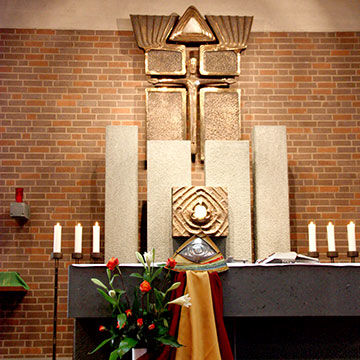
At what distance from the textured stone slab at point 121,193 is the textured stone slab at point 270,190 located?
1072 mm

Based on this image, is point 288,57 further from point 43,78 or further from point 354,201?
point 43,78

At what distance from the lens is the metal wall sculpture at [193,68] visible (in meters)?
6.25

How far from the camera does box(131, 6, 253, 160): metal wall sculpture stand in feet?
20.5

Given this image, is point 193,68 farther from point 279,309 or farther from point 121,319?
point 121,319

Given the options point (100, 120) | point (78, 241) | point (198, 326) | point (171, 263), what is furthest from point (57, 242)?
point (198, 326)

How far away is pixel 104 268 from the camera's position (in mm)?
4020

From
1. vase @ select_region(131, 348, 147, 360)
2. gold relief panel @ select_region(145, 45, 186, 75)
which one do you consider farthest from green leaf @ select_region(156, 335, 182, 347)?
gold relief panel @ select_region(145, 45, 186, 75)

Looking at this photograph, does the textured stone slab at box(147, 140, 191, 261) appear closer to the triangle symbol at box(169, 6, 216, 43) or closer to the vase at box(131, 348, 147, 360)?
the triangle symbol at box(169, 6, 216, 43)

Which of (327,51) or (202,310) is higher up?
(327,51)

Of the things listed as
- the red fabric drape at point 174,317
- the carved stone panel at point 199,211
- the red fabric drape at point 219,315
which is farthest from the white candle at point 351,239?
the red fabric drape at point 174,317

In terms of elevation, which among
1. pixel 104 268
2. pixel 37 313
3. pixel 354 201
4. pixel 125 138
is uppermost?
pixel 125 138

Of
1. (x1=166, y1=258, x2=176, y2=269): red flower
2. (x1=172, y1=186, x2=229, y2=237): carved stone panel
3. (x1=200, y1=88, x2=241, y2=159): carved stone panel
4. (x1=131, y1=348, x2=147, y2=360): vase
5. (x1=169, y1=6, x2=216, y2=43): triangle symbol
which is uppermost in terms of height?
(x1=169, y1=6, x2=216, y2=43): triangle symbol

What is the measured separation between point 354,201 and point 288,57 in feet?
5.14

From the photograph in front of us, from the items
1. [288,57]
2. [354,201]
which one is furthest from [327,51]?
[354,201]
